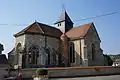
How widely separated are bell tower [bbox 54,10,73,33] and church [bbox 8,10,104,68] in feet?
12.2

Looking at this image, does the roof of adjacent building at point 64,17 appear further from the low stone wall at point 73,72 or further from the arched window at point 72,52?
the low stone wall at point 73,72

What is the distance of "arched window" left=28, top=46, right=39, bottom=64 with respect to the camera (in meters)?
28.9

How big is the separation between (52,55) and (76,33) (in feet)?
21.4

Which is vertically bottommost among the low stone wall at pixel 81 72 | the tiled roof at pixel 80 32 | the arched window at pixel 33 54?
the low stone wall at pixel 81 72

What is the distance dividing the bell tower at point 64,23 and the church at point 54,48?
12.2ft

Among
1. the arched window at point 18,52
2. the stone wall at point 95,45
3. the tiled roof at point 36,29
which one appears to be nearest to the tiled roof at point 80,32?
the stone wall at point 95,45

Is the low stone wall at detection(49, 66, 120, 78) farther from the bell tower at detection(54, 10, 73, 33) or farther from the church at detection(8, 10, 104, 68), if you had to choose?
the bell tower at detection(54, 10, 73, 33)

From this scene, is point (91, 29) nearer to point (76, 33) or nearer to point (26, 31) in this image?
point (76, 33)

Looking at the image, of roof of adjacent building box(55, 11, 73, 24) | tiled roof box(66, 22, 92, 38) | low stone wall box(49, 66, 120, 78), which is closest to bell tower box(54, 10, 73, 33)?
roof of adjacent building box(55, 11, 73, 24)

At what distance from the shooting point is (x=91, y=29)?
33688mm

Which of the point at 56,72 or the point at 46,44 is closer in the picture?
the point at 56,72

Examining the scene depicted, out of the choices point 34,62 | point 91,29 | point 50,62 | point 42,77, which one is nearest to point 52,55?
point 50,62

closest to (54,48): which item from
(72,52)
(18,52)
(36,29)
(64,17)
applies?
(72,52)

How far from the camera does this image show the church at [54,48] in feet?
95.7
